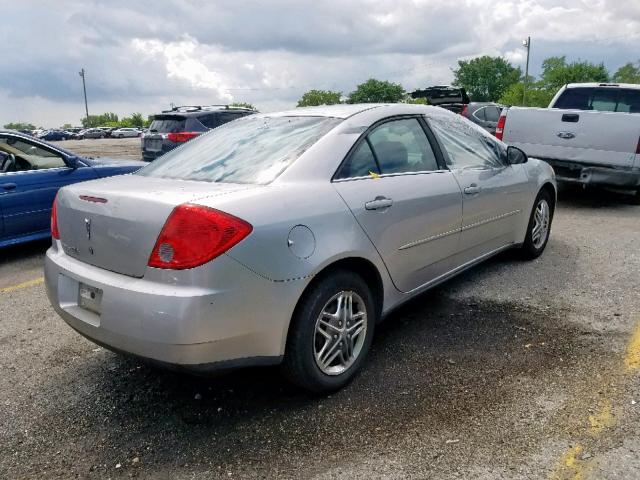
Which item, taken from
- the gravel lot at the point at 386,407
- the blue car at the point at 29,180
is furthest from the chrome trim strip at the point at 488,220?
the blue car at the point at 29,180

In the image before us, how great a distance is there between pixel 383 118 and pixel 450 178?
0.66 metres

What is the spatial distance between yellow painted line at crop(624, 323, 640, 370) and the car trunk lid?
2.38 metres

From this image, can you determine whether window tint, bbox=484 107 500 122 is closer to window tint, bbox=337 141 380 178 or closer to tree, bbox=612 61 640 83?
window tint, bbox=337 141 380 178

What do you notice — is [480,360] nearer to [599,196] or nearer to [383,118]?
[383,118]

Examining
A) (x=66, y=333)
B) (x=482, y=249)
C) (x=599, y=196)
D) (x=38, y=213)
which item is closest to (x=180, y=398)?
(x=66, y=333)

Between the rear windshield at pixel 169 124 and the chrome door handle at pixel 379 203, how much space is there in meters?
8.76

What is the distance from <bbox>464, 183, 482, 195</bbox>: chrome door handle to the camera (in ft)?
12.6

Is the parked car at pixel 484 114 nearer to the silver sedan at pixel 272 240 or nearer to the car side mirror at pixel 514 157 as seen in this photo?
the car side mirror at pixel 514 157

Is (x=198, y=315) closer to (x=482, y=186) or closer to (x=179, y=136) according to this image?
(x=482, y=186)

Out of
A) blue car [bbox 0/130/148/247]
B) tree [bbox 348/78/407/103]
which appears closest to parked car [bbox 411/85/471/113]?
blue car [bbox 0/130/148/247]

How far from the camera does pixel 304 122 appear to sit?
3.36 metres

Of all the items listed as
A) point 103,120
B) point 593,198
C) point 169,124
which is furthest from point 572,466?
point 103,120

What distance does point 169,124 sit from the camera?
11227mm

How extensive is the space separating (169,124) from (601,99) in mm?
7982
